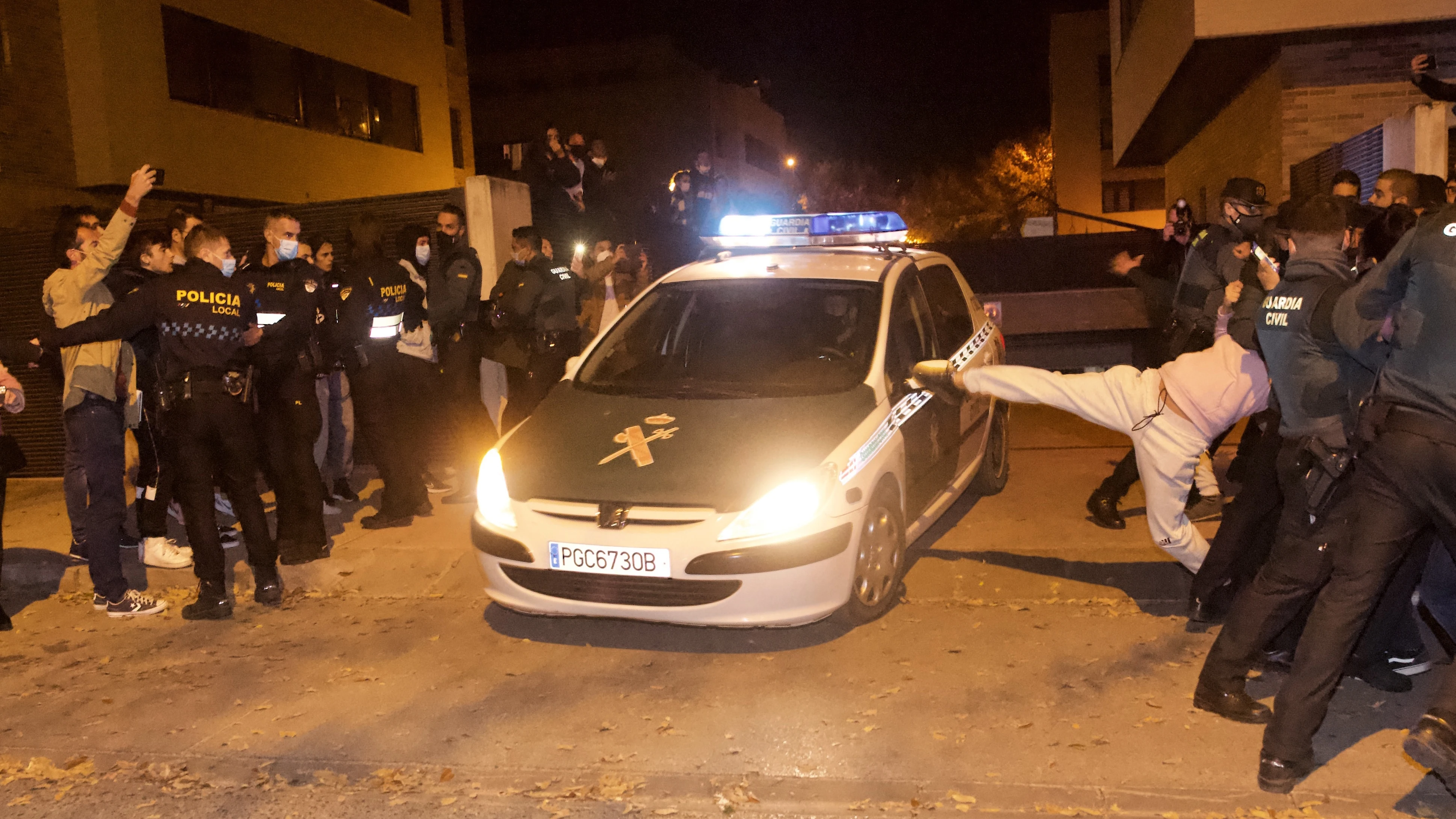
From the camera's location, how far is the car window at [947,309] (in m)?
6.24

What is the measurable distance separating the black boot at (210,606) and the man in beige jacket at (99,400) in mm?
314

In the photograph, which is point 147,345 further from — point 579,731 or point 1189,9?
point 1189,9

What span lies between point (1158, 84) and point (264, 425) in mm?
13488

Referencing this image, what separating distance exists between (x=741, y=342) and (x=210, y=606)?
3130mm

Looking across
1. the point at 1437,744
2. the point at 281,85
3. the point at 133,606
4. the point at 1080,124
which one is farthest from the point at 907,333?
the point at 1080,124

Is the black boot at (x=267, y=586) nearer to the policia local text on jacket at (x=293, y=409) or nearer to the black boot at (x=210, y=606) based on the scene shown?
the black boot at (x=210, y=606)

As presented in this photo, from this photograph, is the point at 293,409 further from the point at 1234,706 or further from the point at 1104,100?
the point at 1104,100

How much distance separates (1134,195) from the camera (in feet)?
142

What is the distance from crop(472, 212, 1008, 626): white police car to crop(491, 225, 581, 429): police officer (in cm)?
151

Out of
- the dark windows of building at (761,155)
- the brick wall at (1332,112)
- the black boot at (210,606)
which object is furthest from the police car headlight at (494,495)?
the dark windows of building at (761,155)


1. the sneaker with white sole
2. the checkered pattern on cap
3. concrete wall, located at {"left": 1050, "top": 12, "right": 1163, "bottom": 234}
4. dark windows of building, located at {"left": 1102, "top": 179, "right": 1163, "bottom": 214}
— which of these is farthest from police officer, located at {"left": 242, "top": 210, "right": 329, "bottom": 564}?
dark windows of building, located at {"left": 1102, "top": 179, "right": 1163, "bottom": 214}

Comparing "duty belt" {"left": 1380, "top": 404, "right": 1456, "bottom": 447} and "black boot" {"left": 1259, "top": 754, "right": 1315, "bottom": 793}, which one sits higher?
"duty belt" {"left": 1380, "top": 404, "right": 1456, "bottom": 447}

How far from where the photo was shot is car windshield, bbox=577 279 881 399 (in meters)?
→ 5.45

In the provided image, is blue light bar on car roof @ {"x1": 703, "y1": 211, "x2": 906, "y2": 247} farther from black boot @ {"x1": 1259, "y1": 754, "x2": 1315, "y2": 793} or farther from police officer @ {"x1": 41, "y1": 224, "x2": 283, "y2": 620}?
black boot @ {"x1": 1259, "y1": 754, "x2": 1315, "y2": 793}
